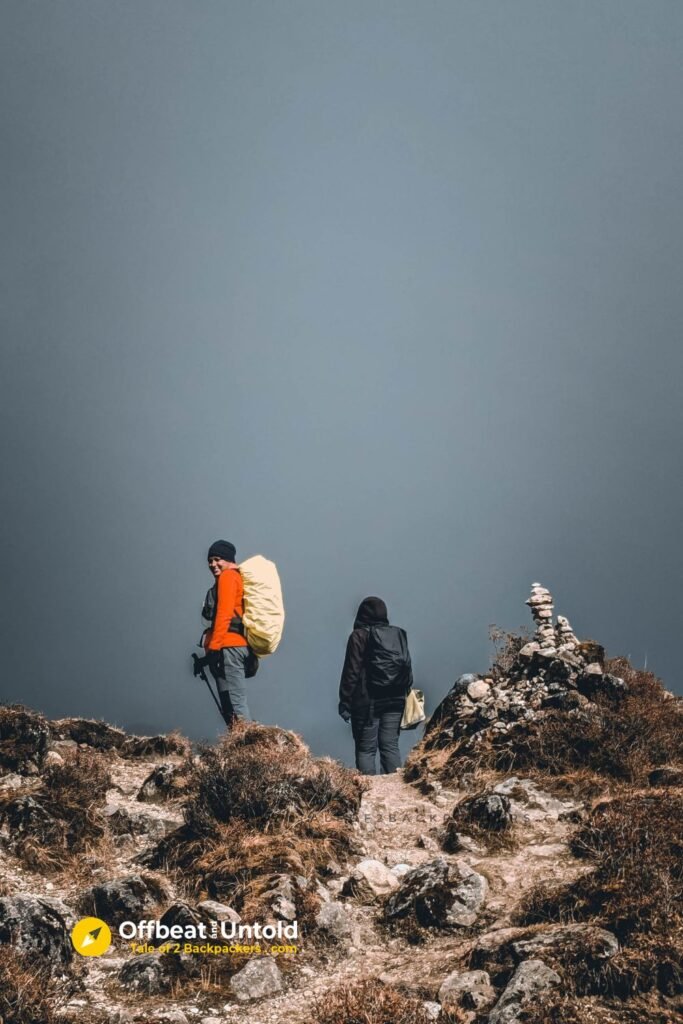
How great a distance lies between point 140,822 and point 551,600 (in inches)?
351

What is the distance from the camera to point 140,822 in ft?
29.9

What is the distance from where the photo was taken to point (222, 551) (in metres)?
11.5

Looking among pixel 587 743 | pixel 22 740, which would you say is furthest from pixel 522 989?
pixel 22 740

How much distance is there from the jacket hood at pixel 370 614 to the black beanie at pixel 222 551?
2.51m

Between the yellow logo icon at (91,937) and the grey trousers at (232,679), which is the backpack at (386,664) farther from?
the yellow logo icon at (91,937)

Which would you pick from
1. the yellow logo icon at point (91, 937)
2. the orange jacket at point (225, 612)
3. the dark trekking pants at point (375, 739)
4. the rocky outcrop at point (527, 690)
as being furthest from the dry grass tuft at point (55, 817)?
the rocky outcrop at point (527, 690)

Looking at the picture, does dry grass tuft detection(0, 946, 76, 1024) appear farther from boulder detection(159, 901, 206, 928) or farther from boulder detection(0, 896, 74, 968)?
boulder detection(159, 901, 206, 928)

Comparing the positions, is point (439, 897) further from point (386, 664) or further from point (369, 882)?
point (386, 664)

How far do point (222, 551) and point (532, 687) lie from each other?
18.8 feet

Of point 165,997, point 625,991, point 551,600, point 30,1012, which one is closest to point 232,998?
point 165,997

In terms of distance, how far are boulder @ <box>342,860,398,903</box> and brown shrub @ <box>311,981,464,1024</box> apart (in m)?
2.28

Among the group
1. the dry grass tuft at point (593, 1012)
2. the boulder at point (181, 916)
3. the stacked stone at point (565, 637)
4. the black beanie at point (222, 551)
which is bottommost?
the dry grass tuft at point (593, 1012)

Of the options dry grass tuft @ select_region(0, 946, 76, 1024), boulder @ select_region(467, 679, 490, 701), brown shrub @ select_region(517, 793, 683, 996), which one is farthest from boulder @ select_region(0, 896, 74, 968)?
boulder @ select_region(467, 679, 490, 701)

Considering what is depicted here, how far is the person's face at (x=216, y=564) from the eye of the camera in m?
11.4
